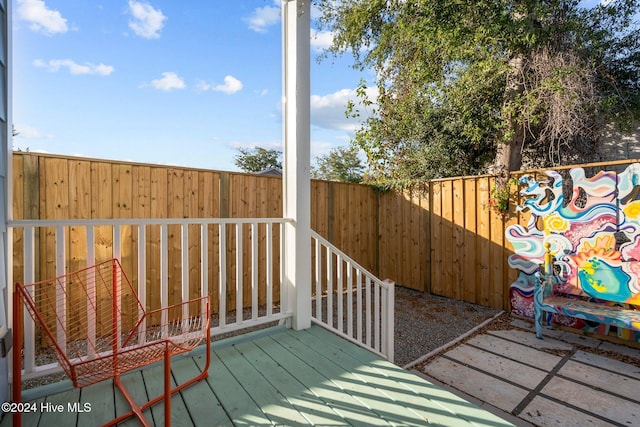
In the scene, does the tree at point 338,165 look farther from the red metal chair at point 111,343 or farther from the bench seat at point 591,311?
the red metal chair at point 111,343

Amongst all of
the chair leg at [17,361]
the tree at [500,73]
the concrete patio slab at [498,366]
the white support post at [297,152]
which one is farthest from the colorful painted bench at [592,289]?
the chair leg at [17,361]

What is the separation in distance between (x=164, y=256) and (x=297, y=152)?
1156 millimetres

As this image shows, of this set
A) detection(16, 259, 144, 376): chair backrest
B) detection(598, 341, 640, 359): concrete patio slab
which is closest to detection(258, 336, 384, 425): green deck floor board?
detection(16, 259, 144, 376): chair backrest

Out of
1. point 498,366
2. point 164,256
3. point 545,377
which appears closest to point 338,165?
point 498,366

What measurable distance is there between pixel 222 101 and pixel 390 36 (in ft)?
8.98

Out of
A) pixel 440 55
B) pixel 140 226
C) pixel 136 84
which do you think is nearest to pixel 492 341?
pixel 140 226

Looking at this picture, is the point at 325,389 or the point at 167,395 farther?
the point at 325,389

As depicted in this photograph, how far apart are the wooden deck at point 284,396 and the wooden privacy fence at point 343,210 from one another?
1592mm

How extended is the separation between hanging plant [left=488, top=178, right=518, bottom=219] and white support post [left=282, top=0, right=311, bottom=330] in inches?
104

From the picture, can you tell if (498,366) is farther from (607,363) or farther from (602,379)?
(607,363)

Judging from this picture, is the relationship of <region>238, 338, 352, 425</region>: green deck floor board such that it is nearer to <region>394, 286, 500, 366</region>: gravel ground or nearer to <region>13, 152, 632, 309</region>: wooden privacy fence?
<region>394, 286, 500, 366</region>: gravel ground

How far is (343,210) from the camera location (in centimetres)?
472

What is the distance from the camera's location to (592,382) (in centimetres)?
222

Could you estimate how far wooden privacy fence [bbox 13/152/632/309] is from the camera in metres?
2.56
